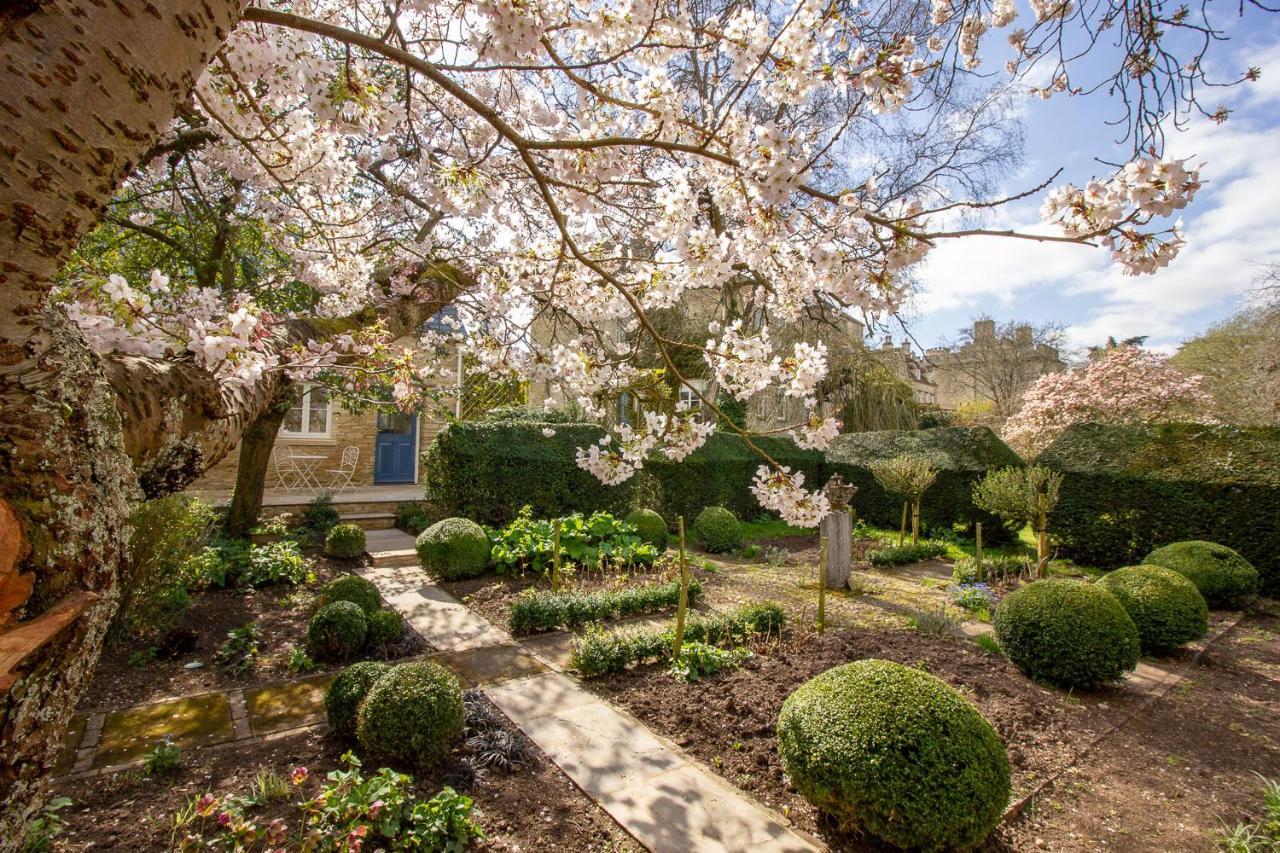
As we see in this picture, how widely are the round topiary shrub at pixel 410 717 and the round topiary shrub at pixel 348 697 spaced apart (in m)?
0.12

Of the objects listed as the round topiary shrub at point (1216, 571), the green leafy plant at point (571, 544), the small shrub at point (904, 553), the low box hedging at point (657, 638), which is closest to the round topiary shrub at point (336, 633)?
the low box hedging at point (657, 638)

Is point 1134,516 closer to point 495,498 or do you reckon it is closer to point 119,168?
point 495,498

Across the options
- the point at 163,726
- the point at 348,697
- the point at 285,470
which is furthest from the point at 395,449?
the point at 348,697

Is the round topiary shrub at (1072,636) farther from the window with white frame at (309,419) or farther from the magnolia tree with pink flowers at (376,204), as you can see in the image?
the window with white frame at (309,419)

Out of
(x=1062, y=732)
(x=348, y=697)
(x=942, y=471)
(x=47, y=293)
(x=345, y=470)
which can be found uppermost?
(x=47, y=293)

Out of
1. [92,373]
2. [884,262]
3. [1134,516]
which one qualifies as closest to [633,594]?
[884,262]

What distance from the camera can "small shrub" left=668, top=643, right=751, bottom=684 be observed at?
409 centimetres

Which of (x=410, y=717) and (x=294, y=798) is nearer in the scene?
(x=294, y=798)

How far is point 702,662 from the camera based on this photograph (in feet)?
13.6

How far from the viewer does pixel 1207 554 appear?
6.34 metres

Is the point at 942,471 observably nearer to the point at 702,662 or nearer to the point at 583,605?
the point at 583,605

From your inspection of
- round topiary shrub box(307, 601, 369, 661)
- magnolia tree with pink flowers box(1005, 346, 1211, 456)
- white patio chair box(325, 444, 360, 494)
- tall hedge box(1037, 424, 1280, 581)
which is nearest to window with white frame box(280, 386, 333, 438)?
white patio chair box(325, 444, 360, 494)

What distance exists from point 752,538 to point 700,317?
262 inches

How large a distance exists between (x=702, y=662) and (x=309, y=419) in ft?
37.2
